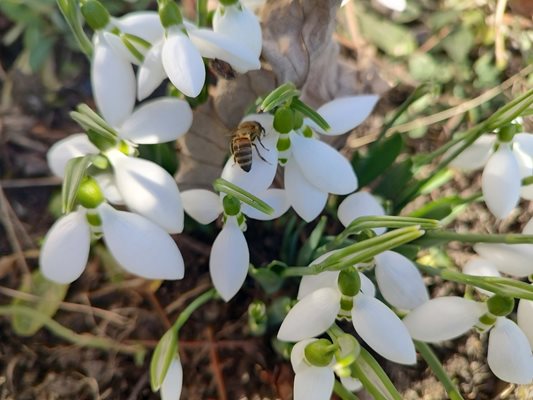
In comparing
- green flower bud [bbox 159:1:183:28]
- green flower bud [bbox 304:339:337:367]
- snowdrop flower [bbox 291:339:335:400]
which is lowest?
snowdrop flower [bbox 291:339:335:400]

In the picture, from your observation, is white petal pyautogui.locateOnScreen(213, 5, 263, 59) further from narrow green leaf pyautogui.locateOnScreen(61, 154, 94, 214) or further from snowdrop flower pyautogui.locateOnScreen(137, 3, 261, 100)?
narrow green leaf pyautogui.locateOnScreen(61, 154, 94, 214)

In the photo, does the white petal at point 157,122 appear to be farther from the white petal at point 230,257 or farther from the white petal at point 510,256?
the white petal at point 510,256

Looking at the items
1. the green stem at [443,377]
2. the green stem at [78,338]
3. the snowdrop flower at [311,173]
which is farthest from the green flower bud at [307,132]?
the green stem at [78,338]

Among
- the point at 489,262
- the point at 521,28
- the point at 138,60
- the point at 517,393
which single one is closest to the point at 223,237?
the point at 138,60

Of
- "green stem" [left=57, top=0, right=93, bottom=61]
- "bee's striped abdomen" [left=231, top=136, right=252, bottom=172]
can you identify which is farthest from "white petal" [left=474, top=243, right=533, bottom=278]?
"green stem" [left=57, top=0, right=93, bottom=61]

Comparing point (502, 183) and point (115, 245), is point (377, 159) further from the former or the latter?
point (115, 245)

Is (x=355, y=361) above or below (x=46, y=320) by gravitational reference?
above

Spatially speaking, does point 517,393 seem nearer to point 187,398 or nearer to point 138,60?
point 187,398
